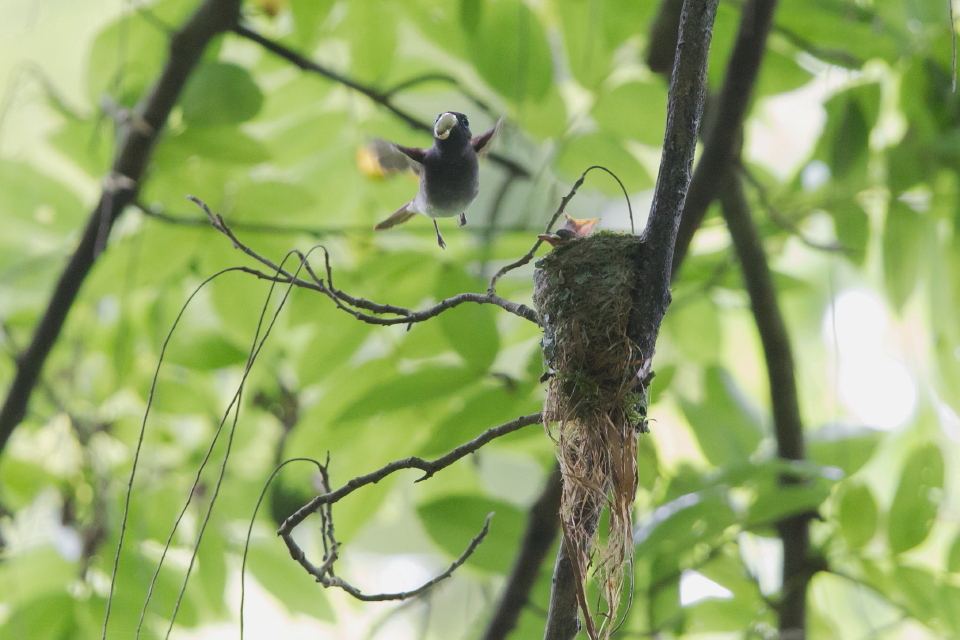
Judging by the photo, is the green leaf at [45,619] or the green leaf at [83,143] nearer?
the green leaf at [45,619]

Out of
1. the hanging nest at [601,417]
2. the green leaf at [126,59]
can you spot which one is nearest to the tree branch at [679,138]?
the hanging nest at [601,417]

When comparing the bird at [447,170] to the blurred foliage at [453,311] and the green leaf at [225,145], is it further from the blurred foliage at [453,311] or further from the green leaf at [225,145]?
the green leaf at [225,145]

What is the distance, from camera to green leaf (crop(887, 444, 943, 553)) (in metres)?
1.41

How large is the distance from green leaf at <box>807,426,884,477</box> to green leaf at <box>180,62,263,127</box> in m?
1.32

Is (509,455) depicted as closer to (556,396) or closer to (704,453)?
(704,453)

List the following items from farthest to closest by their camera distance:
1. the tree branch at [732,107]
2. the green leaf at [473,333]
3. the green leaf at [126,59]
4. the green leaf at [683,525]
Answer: the green leaf at [126,59], the tree branch at [732,107], the green leaf at [473,333], the green leaf at [683,525]

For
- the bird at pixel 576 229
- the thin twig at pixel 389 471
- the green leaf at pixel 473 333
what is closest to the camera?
the thin twig at pixel 389 471

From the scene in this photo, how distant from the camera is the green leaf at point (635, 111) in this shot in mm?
1497

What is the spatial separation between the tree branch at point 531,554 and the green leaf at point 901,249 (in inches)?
35.2

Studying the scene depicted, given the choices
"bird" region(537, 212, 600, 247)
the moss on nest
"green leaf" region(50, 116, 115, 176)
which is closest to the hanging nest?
the moss on nest

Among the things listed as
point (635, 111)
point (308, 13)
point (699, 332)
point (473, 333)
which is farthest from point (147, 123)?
point (699, 332)

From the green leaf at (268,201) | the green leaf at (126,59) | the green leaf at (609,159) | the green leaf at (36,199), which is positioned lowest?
the green leaf at (609,159)

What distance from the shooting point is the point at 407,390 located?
1.36 meters

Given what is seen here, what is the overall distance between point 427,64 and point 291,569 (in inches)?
49.8
